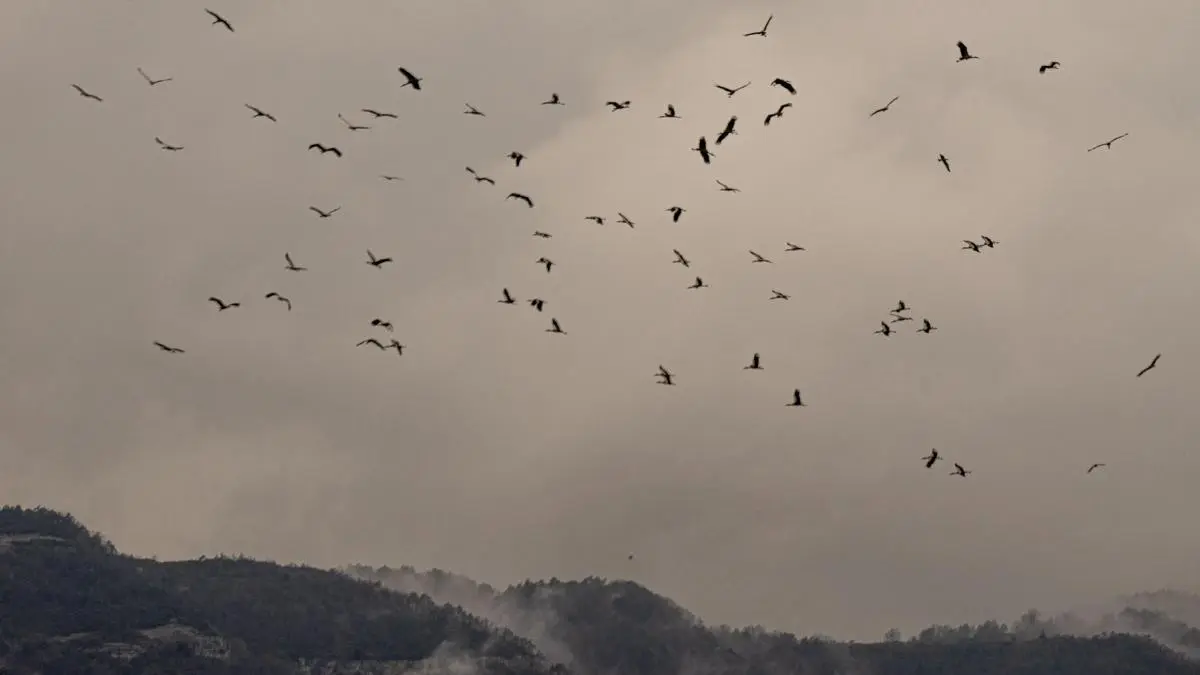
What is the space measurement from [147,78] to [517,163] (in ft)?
91.4

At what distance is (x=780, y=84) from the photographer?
308 ft

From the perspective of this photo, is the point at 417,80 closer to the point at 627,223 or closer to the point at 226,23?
the point at 226,23

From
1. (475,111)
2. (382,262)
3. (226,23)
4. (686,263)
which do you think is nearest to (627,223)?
(686,263)

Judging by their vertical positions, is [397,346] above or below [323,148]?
below

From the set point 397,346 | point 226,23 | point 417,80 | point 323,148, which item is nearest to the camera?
point 417,80

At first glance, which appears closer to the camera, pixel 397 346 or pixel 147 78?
pixel 147 78

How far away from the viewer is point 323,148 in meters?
126

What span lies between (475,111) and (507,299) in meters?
20.1

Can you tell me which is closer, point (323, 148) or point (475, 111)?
point (475, 111)

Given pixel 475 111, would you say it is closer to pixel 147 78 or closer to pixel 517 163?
pixel 517 163

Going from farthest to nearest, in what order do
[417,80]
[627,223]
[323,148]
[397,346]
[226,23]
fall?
1. [397,346]
2. [323,148]
3. [627,223]
4. [226,23]
5. [417,80]

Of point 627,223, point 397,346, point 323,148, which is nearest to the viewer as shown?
point 627,223

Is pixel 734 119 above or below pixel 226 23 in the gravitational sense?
below

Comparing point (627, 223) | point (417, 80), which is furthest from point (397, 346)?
point (417, 80)
